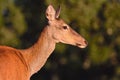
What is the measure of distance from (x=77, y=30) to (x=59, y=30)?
4995mm

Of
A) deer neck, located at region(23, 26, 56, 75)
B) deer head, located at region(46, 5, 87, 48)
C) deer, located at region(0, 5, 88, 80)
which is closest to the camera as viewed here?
deer, located at region(0, 5, 88, 80)

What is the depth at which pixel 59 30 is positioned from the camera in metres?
15.9

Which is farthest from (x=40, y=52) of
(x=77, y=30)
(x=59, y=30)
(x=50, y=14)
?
(x=77, y=30)

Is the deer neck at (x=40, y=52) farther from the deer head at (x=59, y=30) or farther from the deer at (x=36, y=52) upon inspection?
the deer head at (x=59, y=30)

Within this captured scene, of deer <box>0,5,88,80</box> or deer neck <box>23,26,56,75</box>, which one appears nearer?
deer <box>0,5,88,80</box>

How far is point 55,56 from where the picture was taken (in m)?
29.2

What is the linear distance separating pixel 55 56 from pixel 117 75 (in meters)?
2.38

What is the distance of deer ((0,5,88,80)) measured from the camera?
1474 cm

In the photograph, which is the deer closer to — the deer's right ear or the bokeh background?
the deer's right ear

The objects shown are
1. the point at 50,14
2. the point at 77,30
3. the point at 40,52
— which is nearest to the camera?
the point at 40,52

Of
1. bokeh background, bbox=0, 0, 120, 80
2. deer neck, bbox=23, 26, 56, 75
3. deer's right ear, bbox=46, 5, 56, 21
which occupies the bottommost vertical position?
bokeh background, bbox=0, 0, 120, 80

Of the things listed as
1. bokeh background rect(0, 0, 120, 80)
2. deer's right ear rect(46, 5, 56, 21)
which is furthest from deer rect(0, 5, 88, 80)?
bokeh background rect(0, 0, 120, 80)

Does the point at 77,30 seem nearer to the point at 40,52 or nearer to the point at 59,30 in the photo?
the point at 59,30

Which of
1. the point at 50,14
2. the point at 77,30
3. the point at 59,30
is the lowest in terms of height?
the point at 77,30
